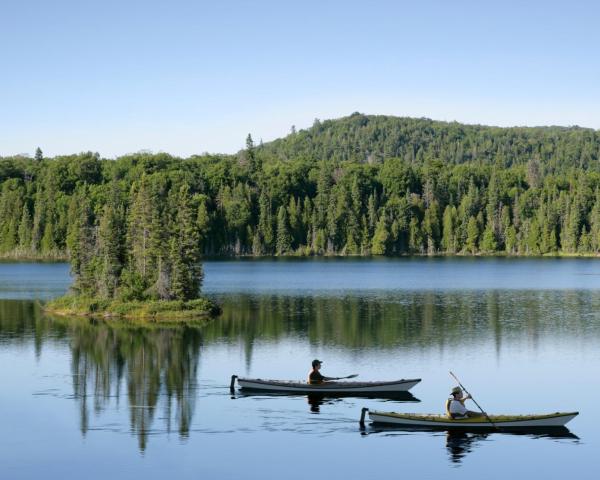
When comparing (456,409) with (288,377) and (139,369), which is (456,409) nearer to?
(288,377)

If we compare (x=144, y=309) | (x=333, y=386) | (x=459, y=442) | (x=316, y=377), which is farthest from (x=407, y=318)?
(x=459, y=442)

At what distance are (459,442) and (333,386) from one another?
406 inches

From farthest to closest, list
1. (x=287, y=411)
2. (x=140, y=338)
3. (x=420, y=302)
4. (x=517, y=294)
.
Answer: (x=517, y=294) → (x=420, y=302) → (x=140, y=338) → (x=287, y=411)

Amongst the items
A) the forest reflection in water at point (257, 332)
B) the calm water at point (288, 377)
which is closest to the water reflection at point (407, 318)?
the forest reflection in water at point (257, 332)

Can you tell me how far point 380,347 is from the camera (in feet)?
213

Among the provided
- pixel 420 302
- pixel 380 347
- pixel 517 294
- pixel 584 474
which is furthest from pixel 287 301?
pixel 584 474

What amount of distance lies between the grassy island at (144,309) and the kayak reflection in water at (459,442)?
42.9m

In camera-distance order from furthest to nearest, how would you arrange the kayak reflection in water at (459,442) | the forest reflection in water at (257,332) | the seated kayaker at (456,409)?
1. the forest reflection in water at (257,332)
2. the seated kayaker at (456,409)
3. the kayak reflection in water at (459,442)

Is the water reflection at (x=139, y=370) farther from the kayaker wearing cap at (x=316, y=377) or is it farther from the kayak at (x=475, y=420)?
the kayak at (x=475, y=420)

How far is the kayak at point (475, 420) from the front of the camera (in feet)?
133

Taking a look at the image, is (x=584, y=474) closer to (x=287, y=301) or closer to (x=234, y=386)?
(x=234, y=386)

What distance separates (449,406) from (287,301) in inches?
2333

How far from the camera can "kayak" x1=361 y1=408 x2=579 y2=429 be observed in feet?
133

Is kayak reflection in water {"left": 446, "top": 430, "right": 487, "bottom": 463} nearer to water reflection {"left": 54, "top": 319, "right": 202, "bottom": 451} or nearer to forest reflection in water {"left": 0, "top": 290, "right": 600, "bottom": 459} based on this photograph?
forest reflection in water {"left": 0, "top": 290, "right": 600, "bottom": 459}
